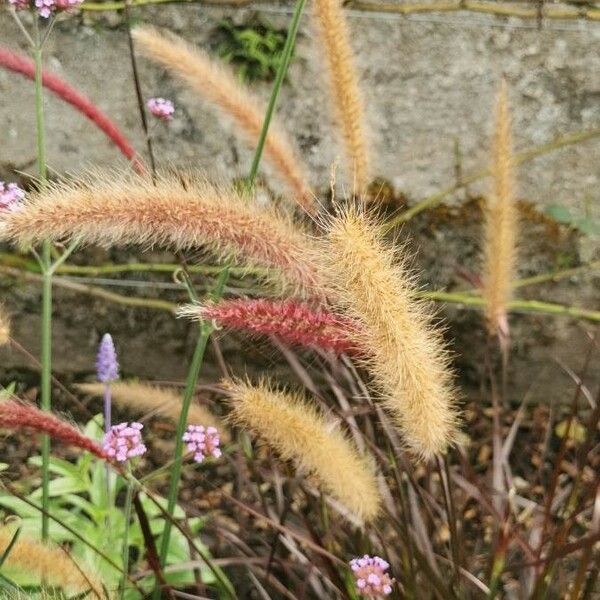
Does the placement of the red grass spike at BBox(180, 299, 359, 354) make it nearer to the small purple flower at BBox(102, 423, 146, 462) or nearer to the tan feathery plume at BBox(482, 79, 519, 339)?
the small purple flower at BBox(102, 423, 146, 462)

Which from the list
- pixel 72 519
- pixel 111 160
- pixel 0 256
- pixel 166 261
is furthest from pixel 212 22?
pixel 72 519

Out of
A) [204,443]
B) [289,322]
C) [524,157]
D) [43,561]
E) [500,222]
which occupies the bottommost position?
[43,561]

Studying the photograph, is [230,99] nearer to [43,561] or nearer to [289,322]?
[289,322]

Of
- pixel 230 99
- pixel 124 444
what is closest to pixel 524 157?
pixel 230 99

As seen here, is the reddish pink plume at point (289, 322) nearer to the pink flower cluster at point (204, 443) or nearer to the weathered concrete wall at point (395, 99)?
the pink flower cluster at point (204, 443)

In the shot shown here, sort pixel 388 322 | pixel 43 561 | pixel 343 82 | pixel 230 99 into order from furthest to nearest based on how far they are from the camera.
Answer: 1. pixel 230 99
2. pixel 343 82
3. pixel 43 561
4. pixel 388 322

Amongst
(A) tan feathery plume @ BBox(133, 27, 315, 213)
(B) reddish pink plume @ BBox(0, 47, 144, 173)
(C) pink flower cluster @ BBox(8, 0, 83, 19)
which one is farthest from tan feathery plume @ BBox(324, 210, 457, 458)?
(C) pink flower cluster @ BBox(8, 0, 83, 19)

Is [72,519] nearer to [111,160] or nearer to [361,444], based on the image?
[361,444]
